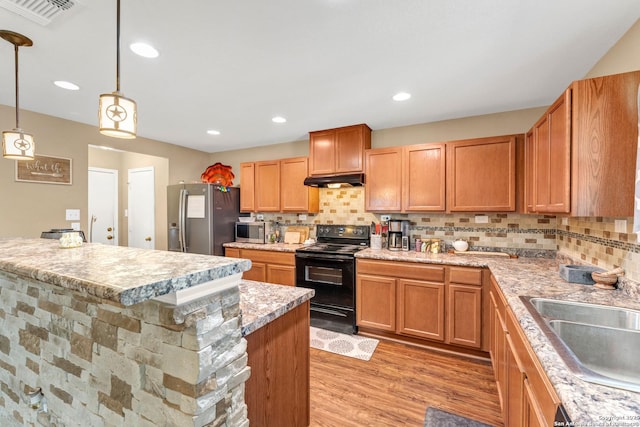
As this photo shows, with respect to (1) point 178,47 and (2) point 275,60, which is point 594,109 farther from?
(1) point 178,47

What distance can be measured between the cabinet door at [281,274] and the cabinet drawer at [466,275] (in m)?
1.81

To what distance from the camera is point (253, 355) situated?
3.95 ft

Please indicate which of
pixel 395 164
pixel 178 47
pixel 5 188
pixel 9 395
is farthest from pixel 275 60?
pixel 5 188

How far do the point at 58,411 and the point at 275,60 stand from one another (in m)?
2.23

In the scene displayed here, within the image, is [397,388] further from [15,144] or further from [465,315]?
[15,144]

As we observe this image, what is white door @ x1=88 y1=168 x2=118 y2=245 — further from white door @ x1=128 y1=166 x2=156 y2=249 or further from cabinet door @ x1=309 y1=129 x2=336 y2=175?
cabinet door @ x1=309 y1=129 x2=336 y2=175

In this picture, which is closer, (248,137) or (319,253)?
(319,253)

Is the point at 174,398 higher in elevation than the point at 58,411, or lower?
higher

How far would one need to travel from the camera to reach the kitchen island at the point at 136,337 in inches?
30.6

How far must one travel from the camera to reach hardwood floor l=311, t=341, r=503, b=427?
188 centimetres

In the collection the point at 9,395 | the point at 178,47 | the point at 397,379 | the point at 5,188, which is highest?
the point at 178,47

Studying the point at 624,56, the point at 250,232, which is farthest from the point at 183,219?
the point at 624,56

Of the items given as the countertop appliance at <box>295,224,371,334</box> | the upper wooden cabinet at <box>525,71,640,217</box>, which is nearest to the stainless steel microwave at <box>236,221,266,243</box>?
the countertop appliance at <box>295,224,371,334</box>

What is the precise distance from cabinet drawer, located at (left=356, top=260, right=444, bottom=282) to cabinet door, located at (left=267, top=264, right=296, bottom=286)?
0.90m
